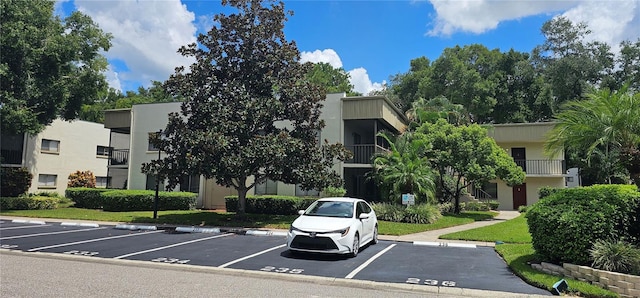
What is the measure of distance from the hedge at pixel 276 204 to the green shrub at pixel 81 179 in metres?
16.5

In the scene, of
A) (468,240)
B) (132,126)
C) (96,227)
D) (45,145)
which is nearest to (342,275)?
(468,240)

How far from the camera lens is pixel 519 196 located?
101ft

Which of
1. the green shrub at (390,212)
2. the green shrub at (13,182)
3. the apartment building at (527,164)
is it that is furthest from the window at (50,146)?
the apartment building at (527,164)

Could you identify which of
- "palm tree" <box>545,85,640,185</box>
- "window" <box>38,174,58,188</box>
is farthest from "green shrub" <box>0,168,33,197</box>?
"palm tree" <box>545,85,640,185</box>

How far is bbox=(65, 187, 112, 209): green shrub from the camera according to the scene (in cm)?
2286

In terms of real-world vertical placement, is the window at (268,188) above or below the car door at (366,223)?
above

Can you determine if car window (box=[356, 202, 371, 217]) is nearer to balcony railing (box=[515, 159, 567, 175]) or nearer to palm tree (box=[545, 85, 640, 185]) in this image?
palm tree (box=[545, 85, 640, 185])

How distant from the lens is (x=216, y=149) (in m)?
14.9

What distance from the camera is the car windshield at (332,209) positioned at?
10484mm

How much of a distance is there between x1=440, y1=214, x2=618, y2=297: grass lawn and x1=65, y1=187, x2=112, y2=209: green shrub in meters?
18.5

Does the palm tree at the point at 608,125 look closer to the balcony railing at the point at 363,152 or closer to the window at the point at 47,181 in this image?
the balcony railing at the point at 363,152

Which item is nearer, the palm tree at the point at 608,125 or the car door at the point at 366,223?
the palm tree at the point at 608,125

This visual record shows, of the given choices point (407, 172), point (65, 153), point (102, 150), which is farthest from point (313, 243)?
point (102, 150)

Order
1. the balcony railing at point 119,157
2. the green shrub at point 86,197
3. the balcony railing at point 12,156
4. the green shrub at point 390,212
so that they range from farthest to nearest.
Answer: the balcony railing at point 12,156, the balcony railing at point 119,157, the green shrub at point 86,197, the green shrub at point 390,212
